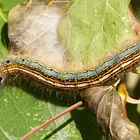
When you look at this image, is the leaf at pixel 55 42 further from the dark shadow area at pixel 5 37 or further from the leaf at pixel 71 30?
the dark shadow area at pixel 5 37

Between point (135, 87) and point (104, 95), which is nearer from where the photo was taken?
point (104, 95)

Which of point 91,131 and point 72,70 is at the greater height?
point 72,70

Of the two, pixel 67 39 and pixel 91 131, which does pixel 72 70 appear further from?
pixel 91 131

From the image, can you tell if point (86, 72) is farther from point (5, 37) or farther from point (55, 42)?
point (5, 37)

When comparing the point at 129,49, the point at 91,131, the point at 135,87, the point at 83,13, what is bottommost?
the point at 91,131

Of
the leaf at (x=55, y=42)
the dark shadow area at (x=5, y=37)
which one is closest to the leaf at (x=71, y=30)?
the leaf at (x=55, y=42)

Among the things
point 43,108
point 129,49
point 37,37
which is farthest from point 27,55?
→ point 129,49

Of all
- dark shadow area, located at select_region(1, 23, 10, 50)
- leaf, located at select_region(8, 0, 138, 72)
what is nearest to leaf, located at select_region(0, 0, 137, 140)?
leaf, located at select_region(8, 0, 138, 72)

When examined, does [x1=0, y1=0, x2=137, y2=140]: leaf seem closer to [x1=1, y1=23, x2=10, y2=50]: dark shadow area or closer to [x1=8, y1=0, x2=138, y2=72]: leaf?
[x1=8, y1=0, x2=138, y2=72]: leaf
